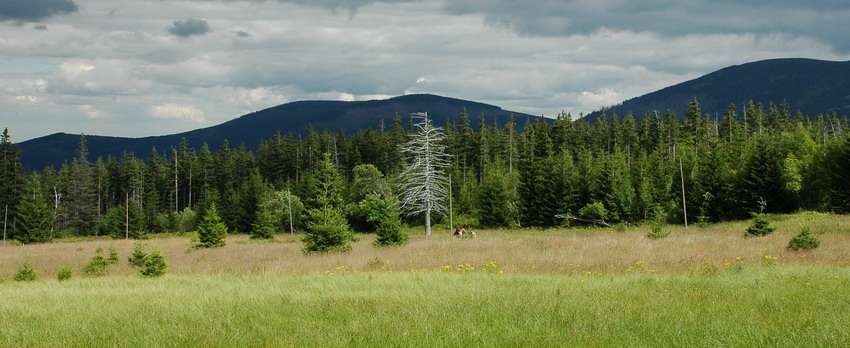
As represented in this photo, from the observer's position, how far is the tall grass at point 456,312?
7262 mm

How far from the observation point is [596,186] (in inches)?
2140

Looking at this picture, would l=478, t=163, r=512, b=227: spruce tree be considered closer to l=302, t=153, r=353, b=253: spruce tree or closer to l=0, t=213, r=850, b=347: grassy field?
l=302, t=153, r=353, b=253: spruce tree

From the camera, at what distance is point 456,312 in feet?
29.7

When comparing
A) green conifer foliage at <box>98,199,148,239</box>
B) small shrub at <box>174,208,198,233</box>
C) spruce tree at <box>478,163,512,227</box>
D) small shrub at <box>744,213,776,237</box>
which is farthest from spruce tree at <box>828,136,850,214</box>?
green conifer foliage at <box>98,199,148,239</box>

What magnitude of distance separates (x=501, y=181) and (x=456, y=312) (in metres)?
52.1

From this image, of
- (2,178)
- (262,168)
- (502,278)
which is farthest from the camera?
(262,168)

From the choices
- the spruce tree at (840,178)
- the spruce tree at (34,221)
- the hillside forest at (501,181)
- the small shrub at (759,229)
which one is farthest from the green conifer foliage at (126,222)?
the spruce tree at (840,178)

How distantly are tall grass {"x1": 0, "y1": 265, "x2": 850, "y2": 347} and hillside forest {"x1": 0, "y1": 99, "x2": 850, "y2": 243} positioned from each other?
15595 millimetres

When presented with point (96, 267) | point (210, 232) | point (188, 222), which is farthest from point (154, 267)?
point (188, 222)

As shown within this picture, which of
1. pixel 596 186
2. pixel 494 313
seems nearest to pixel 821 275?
pixel 494 313

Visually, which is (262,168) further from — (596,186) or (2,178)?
(596,186)

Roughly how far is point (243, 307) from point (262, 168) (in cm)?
10121

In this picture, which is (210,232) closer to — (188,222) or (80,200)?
(188,222)

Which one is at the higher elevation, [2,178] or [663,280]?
[2,178]
